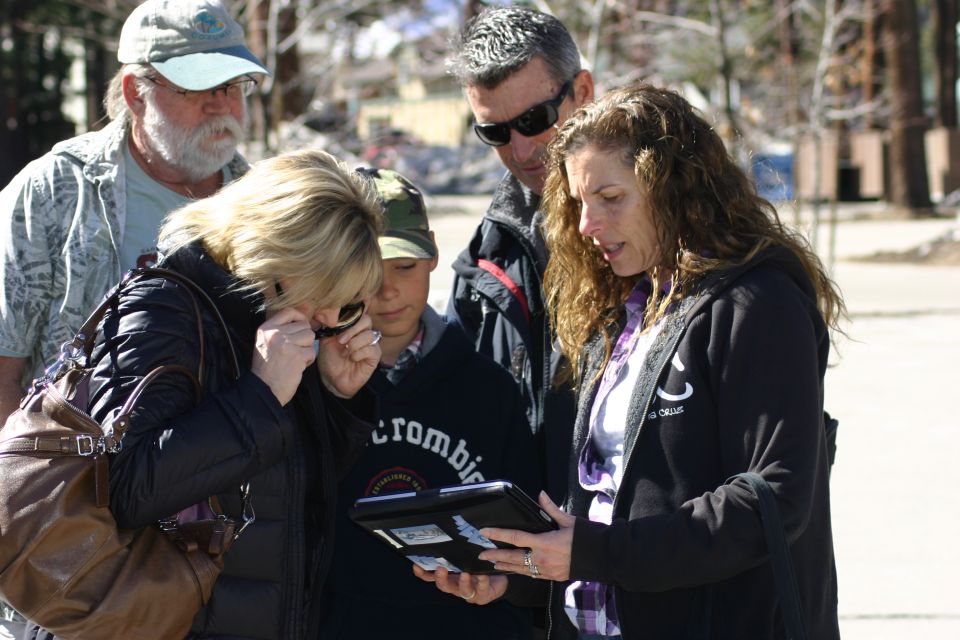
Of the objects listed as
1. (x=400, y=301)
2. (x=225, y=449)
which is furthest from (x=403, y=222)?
(x=225, y=449)

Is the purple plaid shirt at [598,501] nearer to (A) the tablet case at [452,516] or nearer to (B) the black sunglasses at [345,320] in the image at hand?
(A) the tablet case at [452,516]

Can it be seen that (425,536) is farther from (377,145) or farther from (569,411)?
(377,145)

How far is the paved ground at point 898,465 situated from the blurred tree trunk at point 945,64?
21971 mm

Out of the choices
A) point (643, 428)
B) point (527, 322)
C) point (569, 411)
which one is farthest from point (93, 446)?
point (527, 322)

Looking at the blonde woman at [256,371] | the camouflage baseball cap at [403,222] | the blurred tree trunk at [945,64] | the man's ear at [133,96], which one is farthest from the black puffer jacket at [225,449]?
the blurred tree trunk at [945,64]

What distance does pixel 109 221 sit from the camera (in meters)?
3.19

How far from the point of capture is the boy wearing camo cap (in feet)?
9.58

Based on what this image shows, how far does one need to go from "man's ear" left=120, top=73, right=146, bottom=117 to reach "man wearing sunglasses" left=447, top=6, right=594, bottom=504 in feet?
3.02

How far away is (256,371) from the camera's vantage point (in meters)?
2.24

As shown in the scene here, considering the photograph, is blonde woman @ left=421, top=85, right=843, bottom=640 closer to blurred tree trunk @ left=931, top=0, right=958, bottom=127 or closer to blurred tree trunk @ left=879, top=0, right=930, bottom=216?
blurred tree trunk @ left=879, top=0, right=930, bottom=216

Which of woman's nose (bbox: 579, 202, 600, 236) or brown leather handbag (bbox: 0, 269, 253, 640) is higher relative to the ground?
woman's nose (bbox: 579, 202, 600, 236)

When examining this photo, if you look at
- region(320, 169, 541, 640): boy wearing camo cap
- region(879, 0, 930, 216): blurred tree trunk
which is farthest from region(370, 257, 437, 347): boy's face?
region(879, 0, 930, 216): blurred tree trunk

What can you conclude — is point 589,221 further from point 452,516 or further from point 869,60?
point 869,60

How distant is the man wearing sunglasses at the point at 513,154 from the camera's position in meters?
3.36
